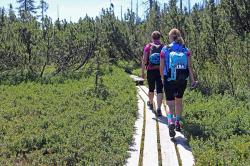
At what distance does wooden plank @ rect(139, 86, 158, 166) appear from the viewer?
674cm

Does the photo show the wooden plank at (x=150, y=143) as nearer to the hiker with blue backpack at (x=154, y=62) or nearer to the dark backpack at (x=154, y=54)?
the hiker with blue backpack at (x=154, y=62)

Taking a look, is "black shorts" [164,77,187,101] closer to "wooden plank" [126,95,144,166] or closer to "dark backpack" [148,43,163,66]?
"wooden plank" [126,95,144,166]

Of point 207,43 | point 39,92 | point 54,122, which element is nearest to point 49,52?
point 39,92

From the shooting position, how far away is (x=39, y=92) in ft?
50.6

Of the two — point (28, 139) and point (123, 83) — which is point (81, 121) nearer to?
point (28, 139)

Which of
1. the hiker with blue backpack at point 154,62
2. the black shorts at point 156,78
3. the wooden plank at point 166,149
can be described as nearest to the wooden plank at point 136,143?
the wooden plank at point 166,149

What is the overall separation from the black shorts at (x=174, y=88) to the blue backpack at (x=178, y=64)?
0.13m

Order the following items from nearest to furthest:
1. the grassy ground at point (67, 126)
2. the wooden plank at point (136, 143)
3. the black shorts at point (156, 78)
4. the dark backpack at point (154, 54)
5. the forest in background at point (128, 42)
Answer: the wooden plank at point (136, 143)
the grassy ground at point (67, 126)
the dark backpack at point (154, 54)
the black shorts at point (156, 78)
the forest in background at point (128, 42)

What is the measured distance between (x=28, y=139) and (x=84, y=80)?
10.3 m

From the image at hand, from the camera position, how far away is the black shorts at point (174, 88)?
8242 mm

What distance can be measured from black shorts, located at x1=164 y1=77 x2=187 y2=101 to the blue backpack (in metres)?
0.13

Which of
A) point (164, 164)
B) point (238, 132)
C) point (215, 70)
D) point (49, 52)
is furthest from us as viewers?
point (49, 52)

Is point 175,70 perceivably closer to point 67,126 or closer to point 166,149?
point 166,149

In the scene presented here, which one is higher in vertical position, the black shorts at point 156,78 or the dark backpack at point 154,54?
the dark backpack at point 154,54
